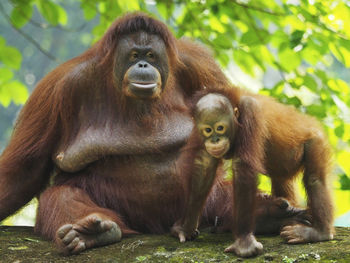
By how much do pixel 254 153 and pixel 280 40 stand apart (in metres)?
1.77

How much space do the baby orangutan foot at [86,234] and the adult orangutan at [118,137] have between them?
219 millimetres

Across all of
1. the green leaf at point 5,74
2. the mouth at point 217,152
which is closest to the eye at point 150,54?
the mouth at point 217,152

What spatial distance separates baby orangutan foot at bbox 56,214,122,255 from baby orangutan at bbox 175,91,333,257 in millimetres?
425

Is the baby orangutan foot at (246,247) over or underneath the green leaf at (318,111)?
underneath

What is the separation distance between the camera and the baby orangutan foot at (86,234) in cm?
304

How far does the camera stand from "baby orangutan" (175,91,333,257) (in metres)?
2.92

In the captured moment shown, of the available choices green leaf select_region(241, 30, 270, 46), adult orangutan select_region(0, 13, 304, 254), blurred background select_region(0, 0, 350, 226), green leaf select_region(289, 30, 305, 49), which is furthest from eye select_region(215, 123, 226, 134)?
green leaf select_region(241, 30, 270, 46)

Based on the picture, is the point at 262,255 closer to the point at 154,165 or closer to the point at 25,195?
the point at 154,165

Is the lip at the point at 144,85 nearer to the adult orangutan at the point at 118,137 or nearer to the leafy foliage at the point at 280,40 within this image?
the adult orangutan at the point at 118,137

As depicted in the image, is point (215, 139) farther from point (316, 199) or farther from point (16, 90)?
point (16, 90)

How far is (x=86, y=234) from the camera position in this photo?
10.3 ft

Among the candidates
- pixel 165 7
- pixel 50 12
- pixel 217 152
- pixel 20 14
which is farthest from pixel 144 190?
pixel 165 7

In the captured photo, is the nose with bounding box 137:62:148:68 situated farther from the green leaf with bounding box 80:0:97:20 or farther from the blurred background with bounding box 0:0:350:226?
the green leaf with bounding box 80:0:97:20

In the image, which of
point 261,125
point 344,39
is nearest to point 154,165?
point 261,125
